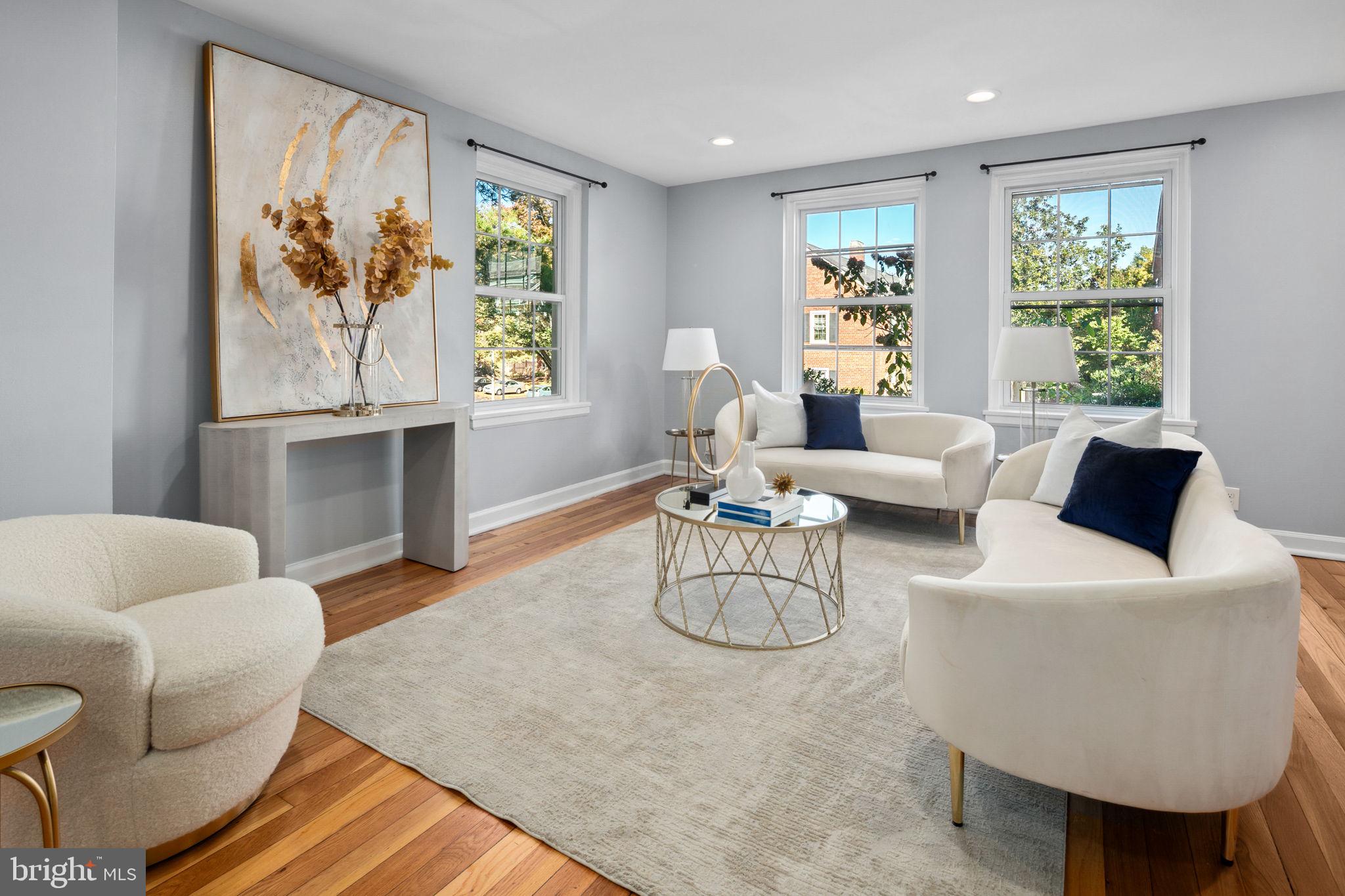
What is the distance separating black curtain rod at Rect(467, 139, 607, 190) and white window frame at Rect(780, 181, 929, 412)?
4.72 ft

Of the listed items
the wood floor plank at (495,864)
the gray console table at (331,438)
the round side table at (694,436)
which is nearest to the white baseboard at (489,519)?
the gray console table at (331,438)

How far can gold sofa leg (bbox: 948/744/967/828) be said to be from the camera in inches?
64.5

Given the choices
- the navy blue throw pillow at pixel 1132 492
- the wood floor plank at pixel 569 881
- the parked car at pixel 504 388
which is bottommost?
the wood floor plank at pixel 569 881

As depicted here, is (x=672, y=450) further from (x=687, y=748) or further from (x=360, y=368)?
(x=687, y=748)

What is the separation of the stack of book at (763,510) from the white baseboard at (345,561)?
6.39 feet

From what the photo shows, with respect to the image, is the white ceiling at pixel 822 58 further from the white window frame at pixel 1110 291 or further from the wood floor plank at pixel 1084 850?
the wood floor plank at pixel 1084 850

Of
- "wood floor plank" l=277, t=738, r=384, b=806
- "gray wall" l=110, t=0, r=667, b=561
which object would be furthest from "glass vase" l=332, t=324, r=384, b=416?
"wood floor plank" l=277, t=738, r=384, b=806

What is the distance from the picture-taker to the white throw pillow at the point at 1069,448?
2.76m

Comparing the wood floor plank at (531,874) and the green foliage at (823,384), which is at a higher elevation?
the green foliage at (823,384)

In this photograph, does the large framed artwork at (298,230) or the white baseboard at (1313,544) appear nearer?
the large framed artwork at (298,230)

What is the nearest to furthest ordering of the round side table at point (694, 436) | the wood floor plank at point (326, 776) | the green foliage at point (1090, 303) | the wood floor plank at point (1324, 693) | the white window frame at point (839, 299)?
the wood floor plank at point (326, 776), the wood floor plank at point (1324, 693), the green foliage at point (1090, 303), the white window frame at point (839, 299), the round side table at point (694, 436)

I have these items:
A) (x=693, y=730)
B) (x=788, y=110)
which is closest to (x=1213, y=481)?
(x=693, y=730)

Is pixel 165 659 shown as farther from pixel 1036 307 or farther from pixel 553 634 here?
pixel 1036 307

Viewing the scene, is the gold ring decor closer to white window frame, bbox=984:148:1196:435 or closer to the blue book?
the blue book
